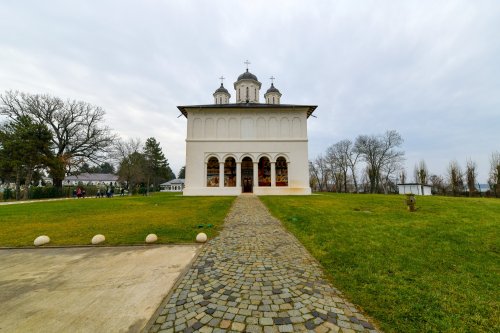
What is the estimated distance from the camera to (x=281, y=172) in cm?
2948

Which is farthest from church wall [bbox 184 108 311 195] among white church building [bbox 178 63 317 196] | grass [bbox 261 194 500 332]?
grass [bbox 261 194 500 332]

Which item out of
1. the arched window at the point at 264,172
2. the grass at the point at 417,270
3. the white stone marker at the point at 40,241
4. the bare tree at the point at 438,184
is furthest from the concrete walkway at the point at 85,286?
the bare tree at the point at 438,184

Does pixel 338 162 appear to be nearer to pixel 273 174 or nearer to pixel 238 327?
pixel 273 174

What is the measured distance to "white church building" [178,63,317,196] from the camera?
28812 mm

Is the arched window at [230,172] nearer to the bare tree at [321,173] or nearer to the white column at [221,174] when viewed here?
the white column at [221,174]

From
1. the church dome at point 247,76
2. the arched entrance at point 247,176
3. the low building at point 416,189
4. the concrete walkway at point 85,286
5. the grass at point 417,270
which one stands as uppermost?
the church dome at point 247,76

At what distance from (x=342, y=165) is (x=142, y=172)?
44982 mm

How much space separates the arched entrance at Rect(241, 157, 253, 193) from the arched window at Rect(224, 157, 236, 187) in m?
1.40

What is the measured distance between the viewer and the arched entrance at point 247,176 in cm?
3016

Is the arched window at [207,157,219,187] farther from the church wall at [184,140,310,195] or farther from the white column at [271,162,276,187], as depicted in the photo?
the white column at [271,162,276,187]

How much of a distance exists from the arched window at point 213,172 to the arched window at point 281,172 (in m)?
8.22

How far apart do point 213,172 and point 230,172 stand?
2303 mm

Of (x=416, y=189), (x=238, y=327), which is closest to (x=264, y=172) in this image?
(x=416, y=189)

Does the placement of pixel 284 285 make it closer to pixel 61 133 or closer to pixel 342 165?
pixel 61 133
